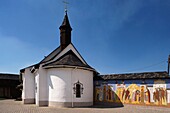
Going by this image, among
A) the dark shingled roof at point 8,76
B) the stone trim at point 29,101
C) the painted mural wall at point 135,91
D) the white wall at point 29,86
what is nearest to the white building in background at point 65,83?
the painted mural wall at point 135,91

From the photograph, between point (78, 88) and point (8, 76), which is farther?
point (8, 76)

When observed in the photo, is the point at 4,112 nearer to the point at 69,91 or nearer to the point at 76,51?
the point at 69,91

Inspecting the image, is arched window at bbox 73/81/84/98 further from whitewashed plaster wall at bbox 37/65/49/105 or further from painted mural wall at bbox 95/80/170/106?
painted mural wall at bbox 95/80/170/106

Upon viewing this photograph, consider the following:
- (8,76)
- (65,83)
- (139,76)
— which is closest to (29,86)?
(65,83)

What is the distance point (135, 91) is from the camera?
55.7 ft

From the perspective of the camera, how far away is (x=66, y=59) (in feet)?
57.2

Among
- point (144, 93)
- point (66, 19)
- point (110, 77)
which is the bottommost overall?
point (144, 93)

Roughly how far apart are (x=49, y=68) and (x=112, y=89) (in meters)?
6.73

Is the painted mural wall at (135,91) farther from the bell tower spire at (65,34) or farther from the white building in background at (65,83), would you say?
the bell tower spire at (65,34)

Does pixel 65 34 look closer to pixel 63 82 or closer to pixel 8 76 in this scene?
pixel 63 82

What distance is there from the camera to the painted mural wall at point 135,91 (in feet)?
51.2

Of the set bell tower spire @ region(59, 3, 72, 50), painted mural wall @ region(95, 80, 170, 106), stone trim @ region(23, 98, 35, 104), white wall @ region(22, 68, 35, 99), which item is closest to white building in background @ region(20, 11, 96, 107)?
painted mural wall @ region(95, 80, 170, 106)

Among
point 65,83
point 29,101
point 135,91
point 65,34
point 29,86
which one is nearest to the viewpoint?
point 65,83

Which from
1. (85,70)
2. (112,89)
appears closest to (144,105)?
(112,89)
